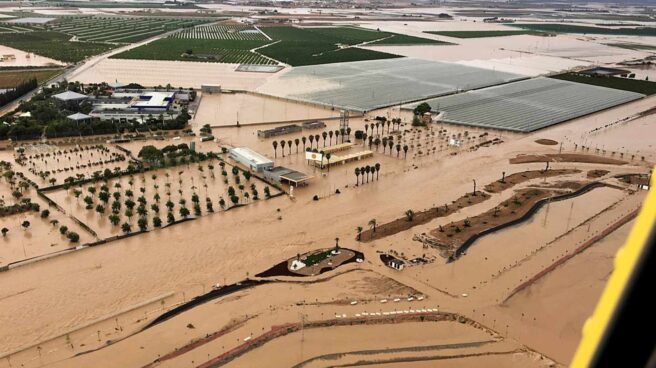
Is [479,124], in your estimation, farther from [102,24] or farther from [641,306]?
[102,24]

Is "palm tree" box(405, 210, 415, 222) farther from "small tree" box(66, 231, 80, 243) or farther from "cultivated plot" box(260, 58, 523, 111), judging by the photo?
"cultivated plot" box(260, 58, 523, 111)

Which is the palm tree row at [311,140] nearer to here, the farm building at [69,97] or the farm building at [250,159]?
the farm building at [250,159]

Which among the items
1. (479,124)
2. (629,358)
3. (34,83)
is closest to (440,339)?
(629,358)

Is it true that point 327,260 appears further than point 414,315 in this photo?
Yes

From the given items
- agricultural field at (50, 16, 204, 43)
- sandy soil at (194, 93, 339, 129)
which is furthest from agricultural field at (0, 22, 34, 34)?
sandy soil at (194, 93, 339, 129)

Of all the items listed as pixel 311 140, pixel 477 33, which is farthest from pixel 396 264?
pixel 477 33

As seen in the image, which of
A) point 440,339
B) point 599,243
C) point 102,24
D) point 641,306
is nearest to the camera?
point 641,306
